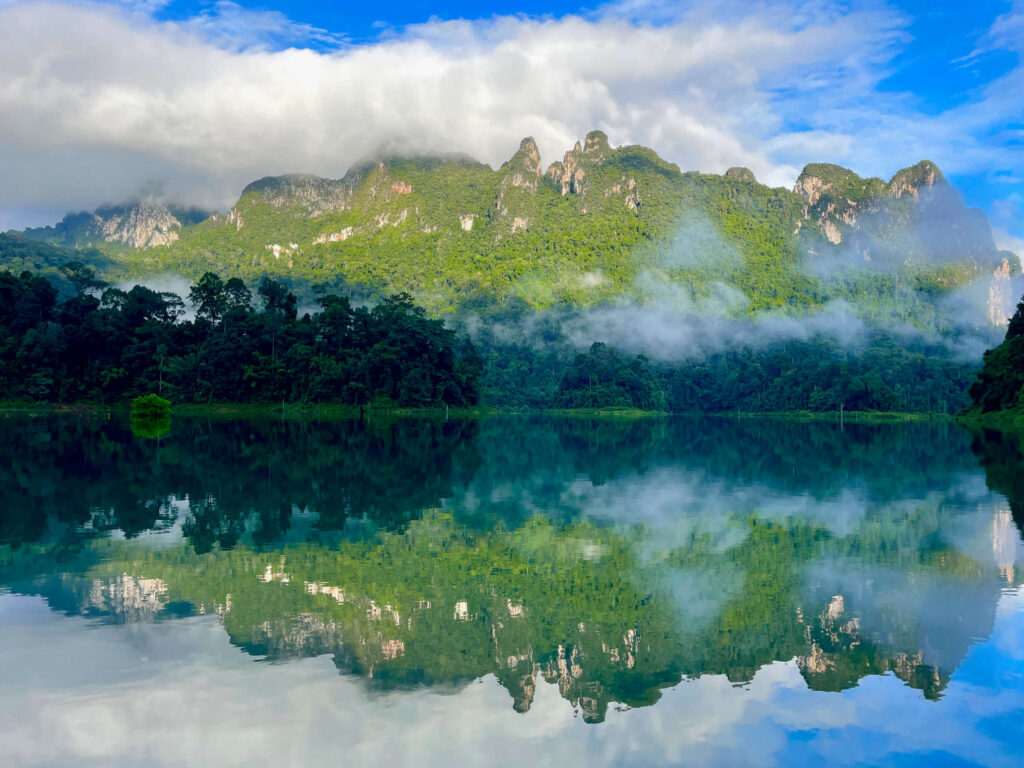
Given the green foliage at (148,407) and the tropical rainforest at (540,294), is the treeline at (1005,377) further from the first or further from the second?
the green foliage at (148,407)

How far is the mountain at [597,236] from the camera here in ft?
478

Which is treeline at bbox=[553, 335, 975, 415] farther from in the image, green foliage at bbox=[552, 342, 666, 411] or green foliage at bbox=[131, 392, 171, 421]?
green foliage at bbox=[131, 392, 171, 421]

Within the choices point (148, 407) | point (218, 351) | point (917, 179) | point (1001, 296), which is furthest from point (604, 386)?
point (917, 179)

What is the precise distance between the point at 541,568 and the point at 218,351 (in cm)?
6301

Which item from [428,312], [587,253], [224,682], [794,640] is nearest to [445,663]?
[224,682]

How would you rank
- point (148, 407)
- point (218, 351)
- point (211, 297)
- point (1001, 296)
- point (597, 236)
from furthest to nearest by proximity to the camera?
point (1001, 296) < point (597, 236) < point (211, 297) < point (218, 351) < point (148, 407)

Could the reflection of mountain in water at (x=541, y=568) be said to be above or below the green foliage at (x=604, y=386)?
below

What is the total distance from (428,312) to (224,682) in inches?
4716

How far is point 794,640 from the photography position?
688cm

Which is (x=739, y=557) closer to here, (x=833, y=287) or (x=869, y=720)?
(x=869, y=720)

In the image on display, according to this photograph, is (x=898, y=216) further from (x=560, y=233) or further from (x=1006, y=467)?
(x=1006, y=467)

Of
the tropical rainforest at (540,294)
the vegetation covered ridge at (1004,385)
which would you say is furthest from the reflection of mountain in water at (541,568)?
the tropical rainforest at (540,294)

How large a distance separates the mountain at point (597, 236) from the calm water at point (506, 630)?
384ft

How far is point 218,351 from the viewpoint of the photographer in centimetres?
6581
